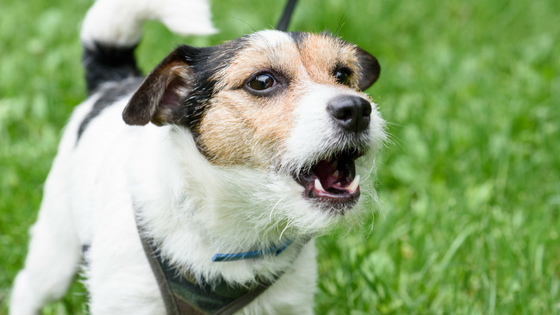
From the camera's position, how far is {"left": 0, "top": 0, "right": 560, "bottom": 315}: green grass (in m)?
3.19

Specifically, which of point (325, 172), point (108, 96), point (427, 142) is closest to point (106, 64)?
point (108, 96)

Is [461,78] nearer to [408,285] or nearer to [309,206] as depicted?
[408,285]

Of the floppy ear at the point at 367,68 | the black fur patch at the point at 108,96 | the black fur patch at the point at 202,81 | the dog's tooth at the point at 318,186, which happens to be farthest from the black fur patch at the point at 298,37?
the black fur patch at the point at 108,96

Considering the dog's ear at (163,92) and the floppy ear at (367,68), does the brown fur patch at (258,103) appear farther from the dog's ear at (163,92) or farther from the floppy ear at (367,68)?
the floppy ear at (367,68)

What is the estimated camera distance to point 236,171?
2281 mm

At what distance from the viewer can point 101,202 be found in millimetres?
2541

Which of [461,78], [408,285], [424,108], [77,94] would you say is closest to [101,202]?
[408,285]

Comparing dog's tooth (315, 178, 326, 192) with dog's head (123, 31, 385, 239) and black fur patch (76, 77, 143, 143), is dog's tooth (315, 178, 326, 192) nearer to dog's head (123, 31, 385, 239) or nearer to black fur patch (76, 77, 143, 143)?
dog's head (123, 31, 385, 239)

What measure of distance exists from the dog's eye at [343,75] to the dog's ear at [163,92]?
0.65 m

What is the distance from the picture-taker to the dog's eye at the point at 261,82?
7.55 ft

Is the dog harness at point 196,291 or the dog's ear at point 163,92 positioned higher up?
the dog's ear at point 163,92

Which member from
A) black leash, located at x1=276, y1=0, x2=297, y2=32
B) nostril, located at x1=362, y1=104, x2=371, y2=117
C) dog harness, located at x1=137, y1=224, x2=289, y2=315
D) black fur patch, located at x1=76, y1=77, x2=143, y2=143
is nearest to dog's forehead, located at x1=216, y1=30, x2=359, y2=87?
nostril, located at x1=362, y1=104, x2=371, y2=117

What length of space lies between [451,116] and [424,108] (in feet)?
0.81

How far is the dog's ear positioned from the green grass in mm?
943
